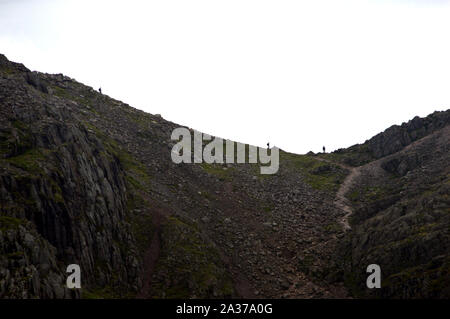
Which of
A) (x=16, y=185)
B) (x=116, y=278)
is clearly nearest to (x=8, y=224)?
(x=16, y=185)

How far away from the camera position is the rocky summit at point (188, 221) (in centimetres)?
5612

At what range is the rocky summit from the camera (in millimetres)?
56125

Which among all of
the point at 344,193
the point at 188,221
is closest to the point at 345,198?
the point at 344,193

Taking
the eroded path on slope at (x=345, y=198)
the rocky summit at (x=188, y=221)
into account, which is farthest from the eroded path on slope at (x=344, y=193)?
the rocky summit at (x=188, y=221)

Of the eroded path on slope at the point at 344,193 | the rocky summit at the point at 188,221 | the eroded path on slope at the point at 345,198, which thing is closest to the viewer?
the rocky summit at the point at 188,221

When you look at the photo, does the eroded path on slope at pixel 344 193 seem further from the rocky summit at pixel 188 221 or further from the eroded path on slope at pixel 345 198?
the rocky summit at pixel 188 221

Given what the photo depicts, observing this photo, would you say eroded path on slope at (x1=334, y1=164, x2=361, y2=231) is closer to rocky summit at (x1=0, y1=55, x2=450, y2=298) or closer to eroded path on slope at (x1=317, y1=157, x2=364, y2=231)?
eroded path on slope at (x1=317, y1=157, x2=364, y2=231)

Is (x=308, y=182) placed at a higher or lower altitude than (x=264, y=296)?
higher

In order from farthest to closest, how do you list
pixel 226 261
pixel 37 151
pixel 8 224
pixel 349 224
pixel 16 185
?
pixel 349 224, pixel 226 261, pixel 37 151, pixel 16 185, pixel 8 224

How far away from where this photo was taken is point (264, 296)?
6544 cm

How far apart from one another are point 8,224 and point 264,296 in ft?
123

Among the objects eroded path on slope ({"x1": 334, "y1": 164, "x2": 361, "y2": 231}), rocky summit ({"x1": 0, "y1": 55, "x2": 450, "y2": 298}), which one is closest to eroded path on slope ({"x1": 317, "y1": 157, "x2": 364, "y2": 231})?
eroded path on slope ({"x1": 334, "y1": 164, "x2": 361, "y2": 231})

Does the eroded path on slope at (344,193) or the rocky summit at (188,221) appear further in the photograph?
the eroded path on slope at (344,193)

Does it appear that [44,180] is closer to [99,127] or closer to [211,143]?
[99,127]
